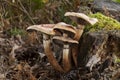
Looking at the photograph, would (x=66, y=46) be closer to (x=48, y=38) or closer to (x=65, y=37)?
(x=65, y=37)

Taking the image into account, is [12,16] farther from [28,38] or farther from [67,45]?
[67,45]

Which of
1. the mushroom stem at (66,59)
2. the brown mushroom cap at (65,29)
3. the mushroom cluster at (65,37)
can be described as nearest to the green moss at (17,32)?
the mushroom cluster at (65,37)

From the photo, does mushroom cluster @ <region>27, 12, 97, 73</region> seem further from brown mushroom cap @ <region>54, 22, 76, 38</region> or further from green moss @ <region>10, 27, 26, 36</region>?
green moss @ <region>10, 27, 26, 36</region>

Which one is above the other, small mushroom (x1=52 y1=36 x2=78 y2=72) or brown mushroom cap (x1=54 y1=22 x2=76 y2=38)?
brown mushroom cap (x1=54 y1=22 x2=76 y2=38)

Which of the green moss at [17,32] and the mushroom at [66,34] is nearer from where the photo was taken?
the mushroom at [66,34]

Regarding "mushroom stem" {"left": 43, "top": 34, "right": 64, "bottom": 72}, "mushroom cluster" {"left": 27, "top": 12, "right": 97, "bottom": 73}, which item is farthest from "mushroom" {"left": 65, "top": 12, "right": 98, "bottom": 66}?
"mushroom stem" {"left": 43, "top": 34, "right": 64, "bottom": 72}

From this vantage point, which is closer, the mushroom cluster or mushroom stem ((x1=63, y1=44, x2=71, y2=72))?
the mushroom cluster

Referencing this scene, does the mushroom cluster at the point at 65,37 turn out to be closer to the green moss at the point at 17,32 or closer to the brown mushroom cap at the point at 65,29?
the brown mushroom cap at the point at 65,29
